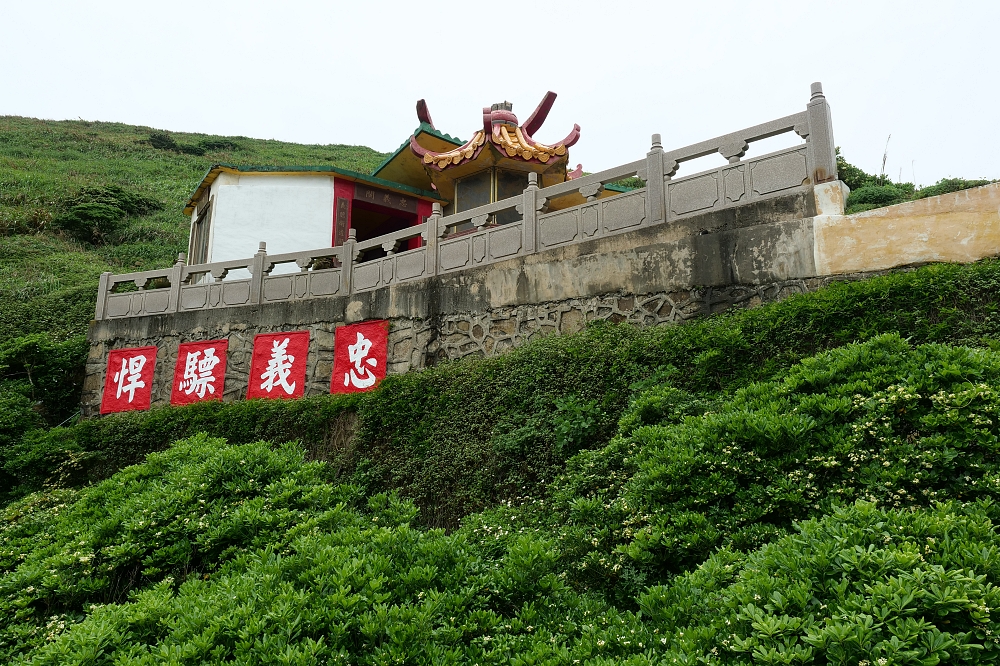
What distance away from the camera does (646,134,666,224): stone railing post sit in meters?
7.68

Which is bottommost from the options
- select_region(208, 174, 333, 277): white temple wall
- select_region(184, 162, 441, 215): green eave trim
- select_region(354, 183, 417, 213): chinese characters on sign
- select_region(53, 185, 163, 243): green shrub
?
select_region(208, 174, 333, 277): white temple wall

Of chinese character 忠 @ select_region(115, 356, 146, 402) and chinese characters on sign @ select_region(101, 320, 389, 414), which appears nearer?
chinese characters on sign @ select_region(101, 320, 389, 414)

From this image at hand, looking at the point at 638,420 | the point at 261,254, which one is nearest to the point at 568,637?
the point at 638,420

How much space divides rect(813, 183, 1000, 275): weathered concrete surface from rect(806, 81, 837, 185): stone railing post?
0.48 meters

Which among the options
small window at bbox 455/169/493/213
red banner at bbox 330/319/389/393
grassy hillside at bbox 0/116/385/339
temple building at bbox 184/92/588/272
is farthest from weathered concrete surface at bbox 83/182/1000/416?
grassy hillside at bbox 0/116/385/339

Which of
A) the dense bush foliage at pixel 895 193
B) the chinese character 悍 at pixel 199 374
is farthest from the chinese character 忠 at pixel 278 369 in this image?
the dense bush foliage at pixel 895 193

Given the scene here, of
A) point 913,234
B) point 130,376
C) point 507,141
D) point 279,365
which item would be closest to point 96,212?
point 130,376

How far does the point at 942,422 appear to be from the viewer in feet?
12.7

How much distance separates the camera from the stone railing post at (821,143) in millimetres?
6676

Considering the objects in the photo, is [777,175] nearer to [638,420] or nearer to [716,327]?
[716,327]

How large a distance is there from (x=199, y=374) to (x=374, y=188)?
5.66 meters

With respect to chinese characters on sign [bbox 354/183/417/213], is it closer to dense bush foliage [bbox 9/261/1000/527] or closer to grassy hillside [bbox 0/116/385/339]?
grassy hillside [bbox 0/116/385/339]

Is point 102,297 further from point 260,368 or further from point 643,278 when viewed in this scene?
point 643,278

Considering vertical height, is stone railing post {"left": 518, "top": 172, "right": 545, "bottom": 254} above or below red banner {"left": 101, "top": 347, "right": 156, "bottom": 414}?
above
